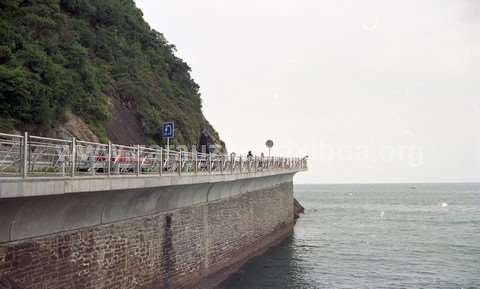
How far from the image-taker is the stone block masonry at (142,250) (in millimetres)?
11320

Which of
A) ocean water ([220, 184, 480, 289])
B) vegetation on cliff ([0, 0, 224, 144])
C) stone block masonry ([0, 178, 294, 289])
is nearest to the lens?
stone block masonry ([0, 178, 294, 289])

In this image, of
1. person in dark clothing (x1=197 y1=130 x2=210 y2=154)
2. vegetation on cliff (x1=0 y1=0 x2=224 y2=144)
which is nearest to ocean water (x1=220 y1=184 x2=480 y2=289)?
person in dark clothing (x1=197 y1=130 x2=210 y2=154)

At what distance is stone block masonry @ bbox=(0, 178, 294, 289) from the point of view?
11320 millimetres

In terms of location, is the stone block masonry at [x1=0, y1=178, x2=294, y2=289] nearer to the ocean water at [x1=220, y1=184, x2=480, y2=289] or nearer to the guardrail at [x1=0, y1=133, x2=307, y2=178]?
the guardrail at [x1=0, y1=133, x2=307, y2=178]

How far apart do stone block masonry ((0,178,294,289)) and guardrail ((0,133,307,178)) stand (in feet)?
5.64

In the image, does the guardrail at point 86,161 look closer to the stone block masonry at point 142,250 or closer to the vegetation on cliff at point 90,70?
the stone block masonry at point 142,250

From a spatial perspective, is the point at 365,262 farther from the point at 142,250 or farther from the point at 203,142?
the point at 203,142

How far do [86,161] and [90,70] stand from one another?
645 inches

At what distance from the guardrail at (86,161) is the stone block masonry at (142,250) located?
5.64 feet

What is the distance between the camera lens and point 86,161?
44.8ft

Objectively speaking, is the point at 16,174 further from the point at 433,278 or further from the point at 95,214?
the point at 433,278

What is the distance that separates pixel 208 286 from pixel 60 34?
1829cm

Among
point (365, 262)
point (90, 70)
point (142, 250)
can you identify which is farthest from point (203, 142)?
point (142, 250)

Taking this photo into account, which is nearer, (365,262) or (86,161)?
(86,161)
